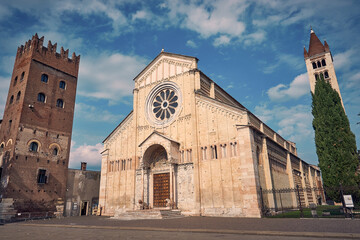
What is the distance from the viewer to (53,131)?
31.9 m

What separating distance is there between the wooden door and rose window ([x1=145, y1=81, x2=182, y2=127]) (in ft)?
18.0

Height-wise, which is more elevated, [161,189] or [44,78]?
[44,78]

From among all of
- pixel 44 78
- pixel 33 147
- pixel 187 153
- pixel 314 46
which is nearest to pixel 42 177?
pixel 33 147

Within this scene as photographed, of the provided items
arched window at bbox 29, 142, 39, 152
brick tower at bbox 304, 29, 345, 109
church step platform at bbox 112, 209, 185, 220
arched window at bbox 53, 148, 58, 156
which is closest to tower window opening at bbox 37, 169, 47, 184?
arched window at bbox 53, 148, 58, 156

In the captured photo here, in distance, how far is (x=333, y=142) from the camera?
21.5 meters

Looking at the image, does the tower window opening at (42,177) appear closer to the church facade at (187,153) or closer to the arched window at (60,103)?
the church facade at (187,153)

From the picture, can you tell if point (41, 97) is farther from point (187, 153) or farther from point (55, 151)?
point (187, 153)

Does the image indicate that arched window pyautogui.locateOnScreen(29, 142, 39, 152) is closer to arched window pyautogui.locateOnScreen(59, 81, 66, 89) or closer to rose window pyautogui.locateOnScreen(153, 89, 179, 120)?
arched window pyautogui.locateOnScreen(59, 81, 66, 89)

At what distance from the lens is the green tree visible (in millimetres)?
20531

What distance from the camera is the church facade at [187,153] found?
20.4 m

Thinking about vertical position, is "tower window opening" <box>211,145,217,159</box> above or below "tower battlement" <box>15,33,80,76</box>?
below

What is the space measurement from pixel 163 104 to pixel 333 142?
55.6ft

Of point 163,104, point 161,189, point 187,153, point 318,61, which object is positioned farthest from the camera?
point 318,61

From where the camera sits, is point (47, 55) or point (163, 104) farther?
point (47, 55)
